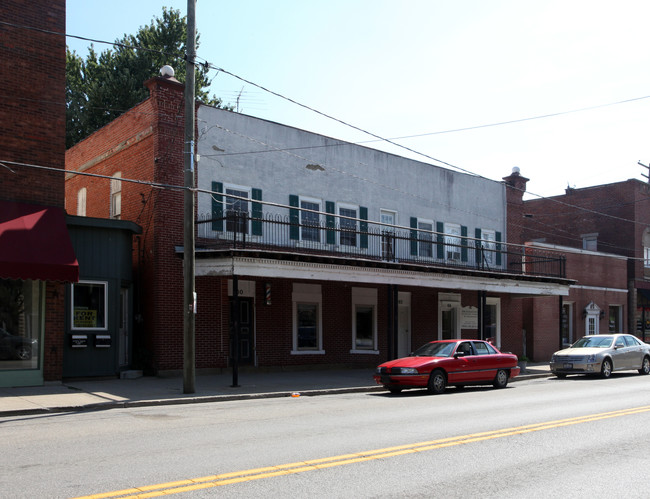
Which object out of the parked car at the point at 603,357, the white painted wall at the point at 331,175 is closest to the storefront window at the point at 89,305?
the white painted wall at the point at 331,175

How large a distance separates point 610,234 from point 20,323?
33.9 metres

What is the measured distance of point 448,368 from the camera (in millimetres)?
17000

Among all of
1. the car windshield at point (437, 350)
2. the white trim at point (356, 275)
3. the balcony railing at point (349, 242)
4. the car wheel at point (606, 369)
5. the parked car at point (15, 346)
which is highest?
the balcony railing at point (349, 242)

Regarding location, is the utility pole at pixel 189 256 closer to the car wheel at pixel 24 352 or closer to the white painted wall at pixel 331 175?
the car wheel at pixel 24 352

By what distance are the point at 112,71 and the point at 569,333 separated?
26875 millimetres

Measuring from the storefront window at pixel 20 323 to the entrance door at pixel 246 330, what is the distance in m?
6.42

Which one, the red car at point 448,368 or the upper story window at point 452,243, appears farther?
the upper story window at point 452,243

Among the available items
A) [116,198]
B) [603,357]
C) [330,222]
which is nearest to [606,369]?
[603,357]

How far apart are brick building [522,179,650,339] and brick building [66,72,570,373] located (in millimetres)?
9338

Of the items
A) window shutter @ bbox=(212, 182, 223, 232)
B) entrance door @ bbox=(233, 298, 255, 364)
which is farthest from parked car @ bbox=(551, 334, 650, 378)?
window shutter @ bbox=(212, 182, 223, 232)

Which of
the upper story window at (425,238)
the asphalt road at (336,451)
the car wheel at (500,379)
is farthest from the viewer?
the upper story window at (425,238)

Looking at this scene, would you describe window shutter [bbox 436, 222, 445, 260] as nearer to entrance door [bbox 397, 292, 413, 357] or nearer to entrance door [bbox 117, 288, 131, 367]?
entrance door [bbox 397, 292, 413, 357]

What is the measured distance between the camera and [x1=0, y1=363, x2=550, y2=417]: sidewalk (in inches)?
531

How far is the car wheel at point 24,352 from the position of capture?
52.5 feet
